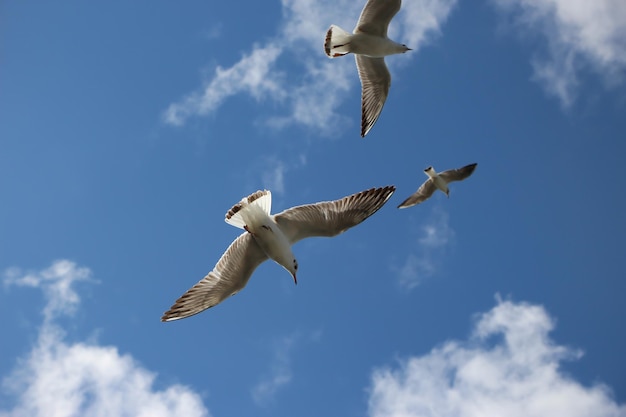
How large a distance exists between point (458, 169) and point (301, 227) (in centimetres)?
543

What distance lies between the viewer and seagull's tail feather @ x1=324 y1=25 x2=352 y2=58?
9422 mm

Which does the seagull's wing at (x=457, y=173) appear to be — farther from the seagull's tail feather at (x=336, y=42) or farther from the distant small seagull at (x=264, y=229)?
the distant small seagull at (x=264, y=229)

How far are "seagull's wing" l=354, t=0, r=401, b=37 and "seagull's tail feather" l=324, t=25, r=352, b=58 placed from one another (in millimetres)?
220

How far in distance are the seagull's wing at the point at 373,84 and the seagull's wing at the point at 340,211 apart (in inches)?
137

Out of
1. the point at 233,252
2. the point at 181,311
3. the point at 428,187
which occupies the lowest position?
the point at 181,311

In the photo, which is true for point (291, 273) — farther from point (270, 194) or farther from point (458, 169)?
point (458, 169)

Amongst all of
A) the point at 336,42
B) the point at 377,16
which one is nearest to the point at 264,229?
the point at 336,42

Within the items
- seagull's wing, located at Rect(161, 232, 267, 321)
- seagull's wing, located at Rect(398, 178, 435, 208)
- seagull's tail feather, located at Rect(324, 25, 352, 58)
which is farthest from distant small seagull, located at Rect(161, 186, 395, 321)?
seagull's wing, located at Rect(398, 178, 435, 208)

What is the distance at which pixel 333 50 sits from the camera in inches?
373

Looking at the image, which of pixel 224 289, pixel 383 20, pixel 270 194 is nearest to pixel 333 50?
pixel 383 20

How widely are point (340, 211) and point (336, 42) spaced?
330cm

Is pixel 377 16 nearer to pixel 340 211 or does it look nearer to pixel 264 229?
pixel 340 211

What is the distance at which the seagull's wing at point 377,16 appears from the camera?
9.38 metres

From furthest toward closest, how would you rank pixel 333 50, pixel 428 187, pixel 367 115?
pixel 428 187
pixel 367 115
pixel 333 50
